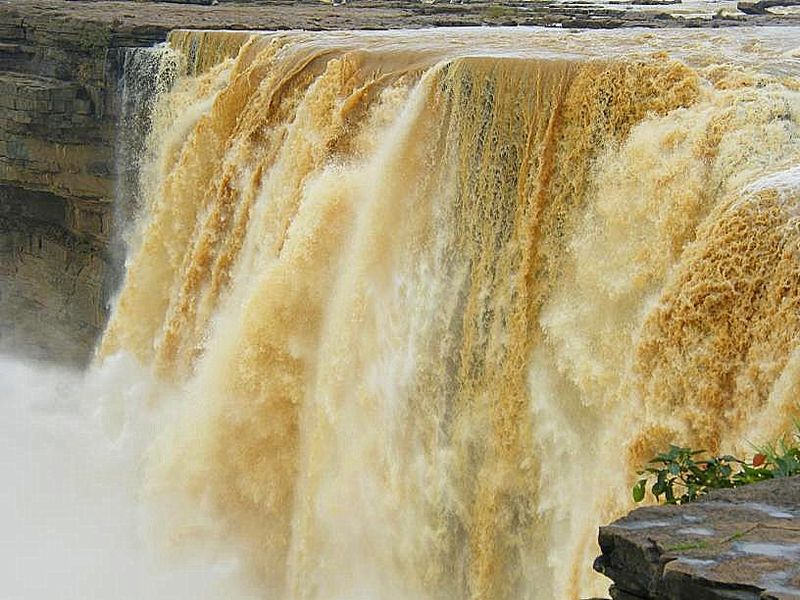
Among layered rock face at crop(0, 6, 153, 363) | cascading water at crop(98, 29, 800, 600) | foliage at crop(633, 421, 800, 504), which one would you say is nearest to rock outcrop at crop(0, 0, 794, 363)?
layered rock face at crop(0, 6, 153, 363)

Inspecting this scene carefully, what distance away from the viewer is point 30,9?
17.6 meters

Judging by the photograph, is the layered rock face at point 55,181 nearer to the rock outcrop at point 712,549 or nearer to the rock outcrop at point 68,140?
the rock outcrop at point 68,140

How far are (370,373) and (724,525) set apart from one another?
220 inches

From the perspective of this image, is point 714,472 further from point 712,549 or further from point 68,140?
point 68,140

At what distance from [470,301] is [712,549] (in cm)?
481

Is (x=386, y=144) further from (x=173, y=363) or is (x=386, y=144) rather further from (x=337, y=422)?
(x=173, y=363)

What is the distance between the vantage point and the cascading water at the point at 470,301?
21.9 ft

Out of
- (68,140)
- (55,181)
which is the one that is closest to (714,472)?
(68,140)

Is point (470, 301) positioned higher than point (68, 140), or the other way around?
point (68, 140)

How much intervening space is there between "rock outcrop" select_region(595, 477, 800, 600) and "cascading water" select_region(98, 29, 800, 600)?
1587 millimetres

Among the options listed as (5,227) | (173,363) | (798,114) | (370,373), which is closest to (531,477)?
(370,373)

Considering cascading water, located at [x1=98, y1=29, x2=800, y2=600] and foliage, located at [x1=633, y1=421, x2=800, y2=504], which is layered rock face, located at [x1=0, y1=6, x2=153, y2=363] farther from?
foliage, located at [x1=633, y1=421, x2=800, y2=504]

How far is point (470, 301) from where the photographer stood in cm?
879

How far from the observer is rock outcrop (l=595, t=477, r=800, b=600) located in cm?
383
